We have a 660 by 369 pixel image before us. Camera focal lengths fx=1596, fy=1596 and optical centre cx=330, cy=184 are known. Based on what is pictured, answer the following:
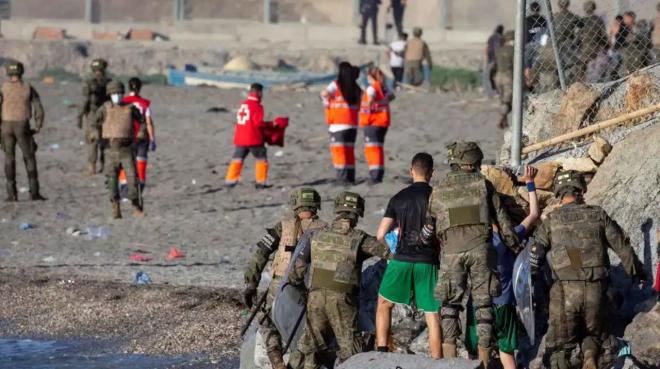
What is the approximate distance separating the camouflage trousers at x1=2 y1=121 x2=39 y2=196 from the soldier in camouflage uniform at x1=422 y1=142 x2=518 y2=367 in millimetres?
10433

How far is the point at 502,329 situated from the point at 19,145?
11.0m

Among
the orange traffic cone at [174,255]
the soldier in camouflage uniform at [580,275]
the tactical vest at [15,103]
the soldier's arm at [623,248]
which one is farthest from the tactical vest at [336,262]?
the tactical vest at [15,103]

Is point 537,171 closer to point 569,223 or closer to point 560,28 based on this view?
point 569,223

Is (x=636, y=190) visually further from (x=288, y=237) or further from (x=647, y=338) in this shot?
(x=288, y=237)

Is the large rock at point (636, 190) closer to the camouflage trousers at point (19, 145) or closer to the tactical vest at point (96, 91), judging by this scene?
the camouflage trousers at point (19, 145)

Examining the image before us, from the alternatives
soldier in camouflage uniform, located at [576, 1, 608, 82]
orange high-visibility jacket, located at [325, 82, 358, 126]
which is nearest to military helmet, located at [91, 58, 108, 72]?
orange high-visibility jacket, located at [325, 82, 358, 126]

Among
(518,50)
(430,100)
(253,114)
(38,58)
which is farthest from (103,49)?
(518,50)

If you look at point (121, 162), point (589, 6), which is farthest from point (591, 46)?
point (121, 162)

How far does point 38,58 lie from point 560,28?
30.2 m

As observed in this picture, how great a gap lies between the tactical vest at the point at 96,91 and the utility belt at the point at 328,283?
11100mm

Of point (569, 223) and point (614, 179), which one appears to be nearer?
point (569, 223)

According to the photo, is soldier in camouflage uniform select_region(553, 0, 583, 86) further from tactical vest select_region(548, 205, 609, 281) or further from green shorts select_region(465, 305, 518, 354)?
green shorts select_region(465, 305, 518, 354)

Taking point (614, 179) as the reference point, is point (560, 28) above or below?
above

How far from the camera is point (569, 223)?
9922 mm
